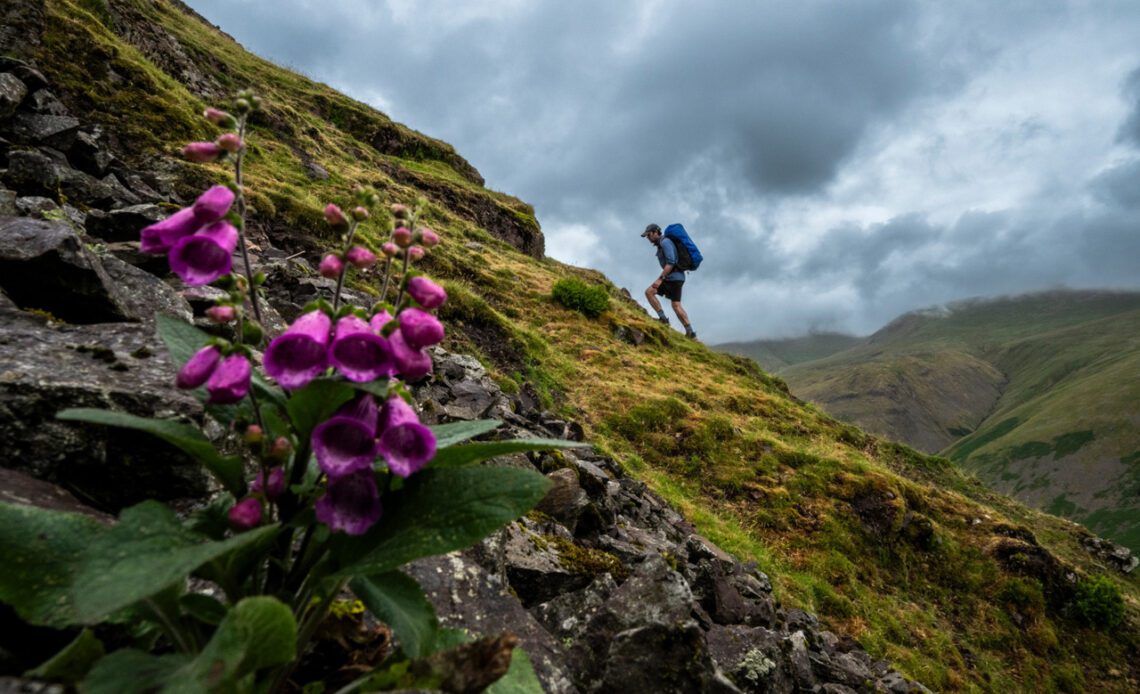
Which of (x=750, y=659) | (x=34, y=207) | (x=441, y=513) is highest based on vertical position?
(x=34, y=207)

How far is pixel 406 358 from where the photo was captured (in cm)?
219

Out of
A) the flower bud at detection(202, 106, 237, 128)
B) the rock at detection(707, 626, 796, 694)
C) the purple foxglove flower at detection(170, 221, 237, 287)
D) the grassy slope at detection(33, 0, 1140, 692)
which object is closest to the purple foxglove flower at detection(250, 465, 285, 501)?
the purple foxglove flower at detection(170, 221, 237, 287)

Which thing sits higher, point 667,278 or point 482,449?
point 667,278

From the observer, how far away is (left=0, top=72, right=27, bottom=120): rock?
364 inches

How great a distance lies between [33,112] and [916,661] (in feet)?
60.4

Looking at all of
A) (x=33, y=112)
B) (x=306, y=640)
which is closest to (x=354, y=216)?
(x=306, y=640)

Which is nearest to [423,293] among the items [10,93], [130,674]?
[130,674]

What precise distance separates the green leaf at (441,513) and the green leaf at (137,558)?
357mm

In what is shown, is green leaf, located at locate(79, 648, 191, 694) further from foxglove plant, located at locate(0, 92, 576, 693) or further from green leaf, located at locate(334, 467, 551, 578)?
green leaf, located at locate(334, 467, 551, 578)

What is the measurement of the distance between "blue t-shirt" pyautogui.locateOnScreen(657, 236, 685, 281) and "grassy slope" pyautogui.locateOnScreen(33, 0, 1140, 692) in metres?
5.38

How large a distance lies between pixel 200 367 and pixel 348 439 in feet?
2.17

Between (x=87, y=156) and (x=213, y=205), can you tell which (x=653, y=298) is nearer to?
(x=87, y=156)

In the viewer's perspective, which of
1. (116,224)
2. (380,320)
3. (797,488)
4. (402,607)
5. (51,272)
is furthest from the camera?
(797,488)

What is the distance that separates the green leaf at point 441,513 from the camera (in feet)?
6.79
